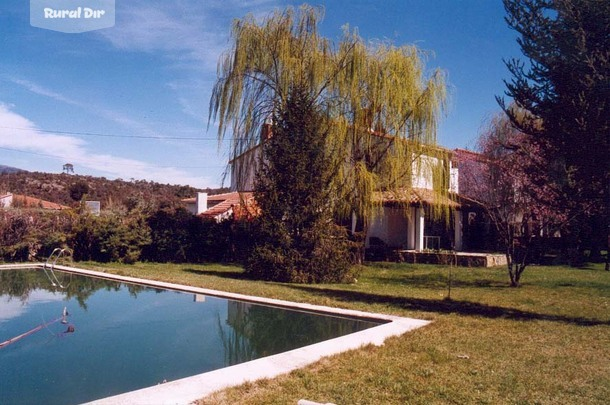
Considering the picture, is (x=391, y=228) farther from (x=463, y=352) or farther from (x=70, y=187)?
(x=70, y=187)

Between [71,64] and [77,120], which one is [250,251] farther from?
[77,120]

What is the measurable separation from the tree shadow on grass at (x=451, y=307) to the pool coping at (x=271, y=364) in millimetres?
1650

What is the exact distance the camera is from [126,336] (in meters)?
8.94

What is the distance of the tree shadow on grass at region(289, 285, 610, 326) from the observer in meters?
10.3

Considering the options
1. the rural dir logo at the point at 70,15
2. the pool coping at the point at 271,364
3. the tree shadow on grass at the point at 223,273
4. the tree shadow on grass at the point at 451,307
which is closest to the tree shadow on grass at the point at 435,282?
the tree shadow on grass at the point at 451,307

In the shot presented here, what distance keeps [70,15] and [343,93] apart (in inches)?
445

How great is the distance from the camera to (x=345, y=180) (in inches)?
732

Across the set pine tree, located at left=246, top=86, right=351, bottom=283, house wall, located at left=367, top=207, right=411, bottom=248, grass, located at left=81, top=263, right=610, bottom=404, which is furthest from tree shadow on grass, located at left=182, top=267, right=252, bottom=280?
house wall, located at left=367, top=207, right=411, bottom=248

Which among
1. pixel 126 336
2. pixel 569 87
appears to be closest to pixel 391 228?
pixel 569 87

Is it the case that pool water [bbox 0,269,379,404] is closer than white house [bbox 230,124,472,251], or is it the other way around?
pool water [bbox 0,269,379,404]

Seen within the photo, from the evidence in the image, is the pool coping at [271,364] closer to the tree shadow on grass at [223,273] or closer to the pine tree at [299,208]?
the pine tree at [299,208]

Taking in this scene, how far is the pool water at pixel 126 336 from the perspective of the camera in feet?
20.7

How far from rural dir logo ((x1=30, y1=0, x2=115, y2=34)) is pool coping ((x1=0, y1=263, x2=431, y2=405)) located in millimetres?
6756

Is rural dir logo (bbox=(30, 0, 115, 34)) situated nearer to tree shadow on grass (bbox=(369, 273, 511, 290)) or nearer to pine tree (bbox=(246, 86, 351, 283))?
pine tree (bbox=(246, 86, 351, 283))
